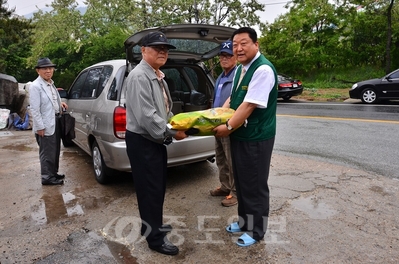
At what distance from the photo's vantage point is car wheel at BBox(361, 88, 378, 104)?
12.7 m

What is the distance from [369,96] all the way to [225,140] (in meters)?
11.1

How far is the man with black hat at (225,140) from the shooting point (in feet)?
12.1

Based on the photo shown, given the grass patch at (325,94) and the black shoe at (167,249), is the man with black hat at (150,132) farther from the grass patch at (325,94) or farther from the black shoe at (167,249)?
the grass patch at (325,94)

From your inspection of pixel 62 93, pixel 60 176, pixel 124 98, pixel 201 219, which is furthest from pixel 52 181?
pixel 201 219

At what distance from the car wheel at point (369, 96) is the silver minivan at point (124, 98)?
393 inches

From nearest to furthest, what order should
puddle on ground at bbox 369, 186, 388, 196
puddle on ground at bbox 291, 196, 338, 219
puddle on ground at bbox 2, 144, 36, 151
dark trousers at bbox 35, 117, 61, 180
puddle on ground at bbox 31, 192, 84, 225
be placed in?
puddle on ground at bbox 291, 196, 338, 219, puddle on ground at bbox 31, 192, 84, 225, puddle on ground at bbox 369, 186, 388, 196, dark trousers at bbox 35, 117, 61, 180, puddle on ground at bbox 2, 144, 36, 151

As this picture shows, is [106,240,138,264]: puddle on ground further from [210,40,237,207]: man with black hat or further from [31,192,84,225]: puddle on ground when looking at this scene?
[210,40,237,207]: man with black hat

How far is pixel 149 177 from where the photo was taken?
9.05 feet

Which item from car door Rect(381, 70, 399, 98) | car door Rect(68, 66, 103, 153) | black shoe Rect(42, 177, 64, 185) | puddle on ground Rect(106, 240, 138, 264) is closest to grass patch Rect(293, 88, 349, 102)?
car door Rect(381, 70, 399, 98)

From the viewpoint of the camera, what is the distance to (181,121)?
263cm

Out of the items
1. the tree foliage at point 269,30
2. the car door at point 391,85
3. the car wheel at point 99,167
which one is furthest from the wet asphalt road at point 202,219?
the tree foliage at point 269,30

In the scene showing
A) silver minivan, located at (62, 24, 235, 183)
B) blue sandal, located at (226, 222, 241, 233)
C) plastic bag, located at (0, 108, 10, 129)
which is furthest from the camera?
plastic bag, located at (0, 108, 10, 129)

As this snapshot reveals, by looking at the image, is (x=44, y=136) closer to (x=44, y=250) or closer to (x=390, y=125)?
(x=44, y=250)

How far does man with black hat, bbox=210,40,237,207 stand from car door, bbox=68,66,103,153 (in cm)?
180
